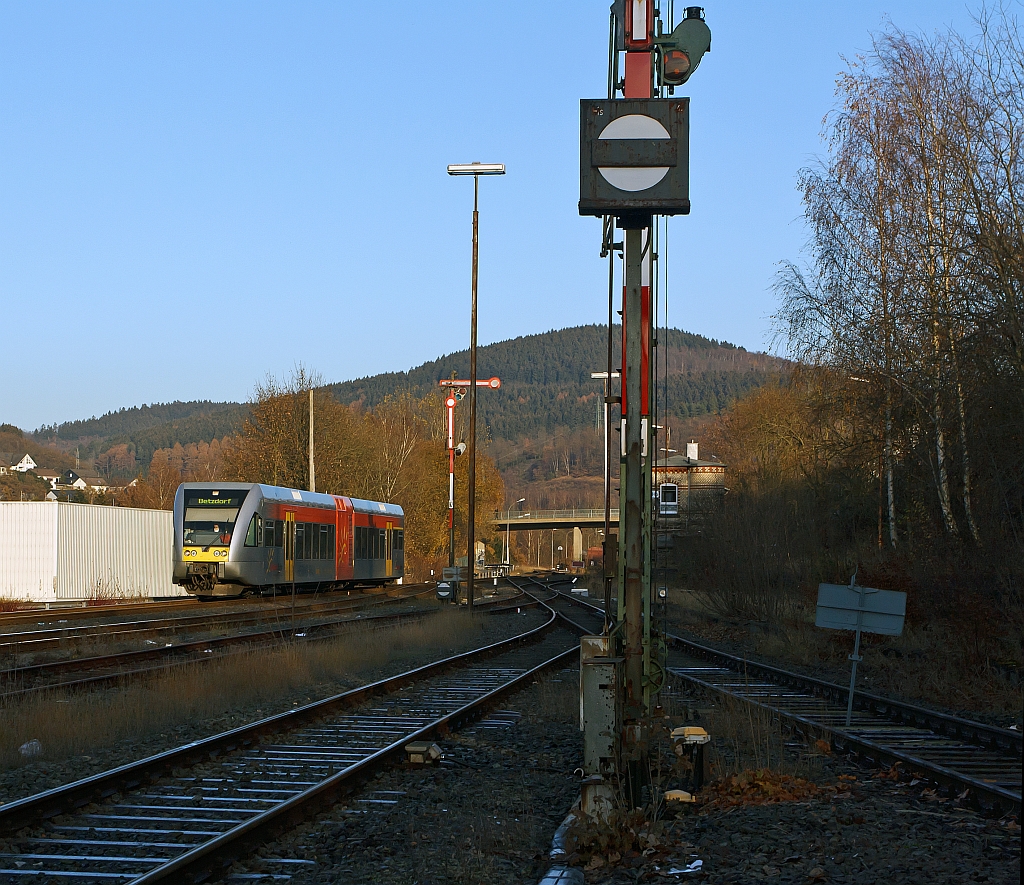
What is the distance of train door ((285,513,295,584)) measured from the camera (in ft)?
101

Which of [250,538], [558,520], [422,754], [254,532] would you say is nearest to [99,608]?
[250,538]

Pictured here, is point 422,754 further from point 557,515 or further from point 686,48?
point 557,515

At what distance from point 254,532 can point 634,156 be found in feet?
74.8

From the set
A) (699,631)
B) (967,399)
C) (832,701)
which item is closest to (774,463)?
(699,631)

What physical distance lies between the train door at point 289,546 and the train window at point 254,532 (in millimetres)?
1785

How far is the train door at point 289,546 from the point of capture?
30.8 metres

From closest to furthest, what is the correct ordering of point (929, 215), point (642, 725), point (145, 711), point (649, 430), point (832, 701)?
point (642, 725) → point (649, 430) → point (145, 711) → point (832, 701) → point (929, 215)

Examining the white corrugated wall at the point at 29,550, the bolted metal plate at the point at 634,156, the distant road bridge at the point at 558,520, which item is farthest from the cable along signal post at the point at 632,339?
the distant road bridge at the point at 558,520

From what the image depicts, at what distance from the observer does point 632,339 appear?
8.25 meters

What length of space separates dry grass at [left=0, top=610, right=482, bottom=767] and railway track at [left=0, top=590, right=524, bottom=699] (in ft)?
1.45

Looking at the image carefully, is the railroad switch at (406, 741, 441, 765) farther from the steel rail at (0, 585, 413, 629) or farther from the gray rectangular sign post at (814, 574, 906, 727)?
the steel rail at (0, 585, 413, 629)

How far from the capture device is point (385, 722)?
1130 centimetres

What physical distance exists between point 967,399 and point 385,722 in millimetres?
12023

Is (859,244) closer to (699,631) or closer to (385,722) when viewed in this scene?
(699,631)
